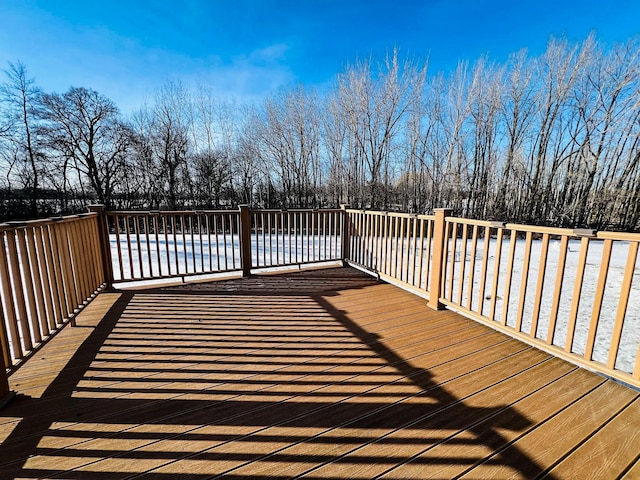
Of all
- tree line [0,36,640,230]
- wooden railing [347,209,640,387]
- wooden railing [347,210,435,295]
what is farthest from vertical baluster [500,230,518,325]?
tree line [0,36,640,230]

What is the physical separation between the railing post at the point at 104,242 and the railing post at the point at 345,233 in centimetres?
328

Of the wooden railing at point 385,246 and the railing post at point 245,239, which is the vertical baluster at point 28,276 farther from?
the wooden railing at point 385,246

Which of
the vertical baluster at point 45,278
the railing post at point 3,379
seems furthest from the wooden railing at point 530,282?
the vertical baluster at point 45,278

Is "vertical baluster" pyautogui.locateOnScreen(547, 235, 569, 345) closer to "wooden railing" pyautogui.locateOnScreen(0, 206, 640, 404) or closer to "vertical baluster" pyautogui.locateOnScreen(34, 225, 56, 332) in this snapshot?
"wooden railing" pyautogui.locateOnScreen(0, 206, 640, 404)

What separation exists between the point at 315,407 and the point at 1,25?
13.2 m

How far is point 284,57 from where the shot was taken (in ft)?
35.3

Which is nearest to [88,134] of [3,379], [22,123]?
[22,123]

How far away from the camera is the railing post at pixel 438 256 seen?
2.85 m

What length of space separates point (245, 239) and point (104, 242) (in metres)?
1.72

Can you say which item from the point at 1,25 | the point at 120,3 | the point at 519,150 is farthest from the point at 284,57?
the point at 519,150

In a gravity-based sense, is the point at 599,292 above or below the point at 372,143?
below

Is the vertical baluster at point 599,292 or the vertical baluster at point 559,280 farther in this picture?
the vertical baluster at point 559,280

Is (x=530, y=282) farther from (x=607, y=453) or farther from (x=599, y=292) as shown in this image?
(x=607, y=453)

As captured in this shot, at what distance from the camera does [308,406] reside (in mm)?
1622
